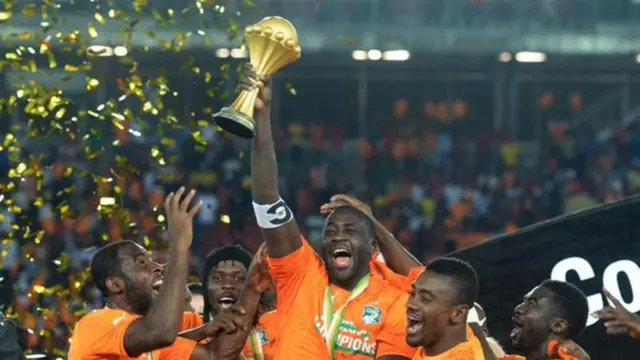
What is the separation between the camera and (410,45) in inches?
663

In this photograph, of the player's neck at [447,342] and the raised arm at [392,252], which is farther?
the raised arm at [392,252]

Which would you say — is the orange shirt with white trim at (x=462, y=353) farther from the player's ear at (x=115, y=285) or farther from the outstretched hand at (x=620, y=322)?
the player's ear at (x=115, y=285)

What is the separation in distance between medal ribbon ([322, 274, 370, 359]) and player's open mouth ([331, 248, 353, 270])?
102 millimetres

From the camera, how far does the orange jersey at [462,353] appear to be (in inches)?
219

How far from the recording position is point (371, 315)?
594 cm

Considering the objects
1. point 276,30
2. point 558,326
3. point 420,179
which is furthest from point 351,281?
point 420,179

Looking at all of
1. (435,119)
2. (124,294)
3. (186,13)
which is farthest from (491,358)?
(435,119)

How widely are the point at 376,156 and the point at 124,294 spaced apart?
1130 centimetres

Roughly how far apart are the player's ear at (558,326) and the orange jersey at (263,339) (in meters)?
1.21

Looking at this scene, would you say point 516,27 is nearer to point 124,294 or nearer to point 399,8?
point 399,8

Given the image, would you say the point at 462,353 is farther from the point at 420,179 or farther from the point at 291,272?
the point at 420,179

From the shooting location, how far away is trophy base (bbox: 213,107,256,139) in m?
5.30

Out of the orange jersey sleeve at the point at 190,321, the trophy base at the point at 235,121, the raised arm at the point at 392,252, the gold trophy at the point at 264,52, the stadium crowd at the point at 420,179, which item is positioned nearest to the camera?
the trophy base at the point at 235,121

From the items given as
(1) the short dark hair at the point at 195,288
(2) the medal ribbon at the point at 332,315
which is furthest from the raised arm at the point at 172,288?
(1) the short dark hair at the point at 195,288
